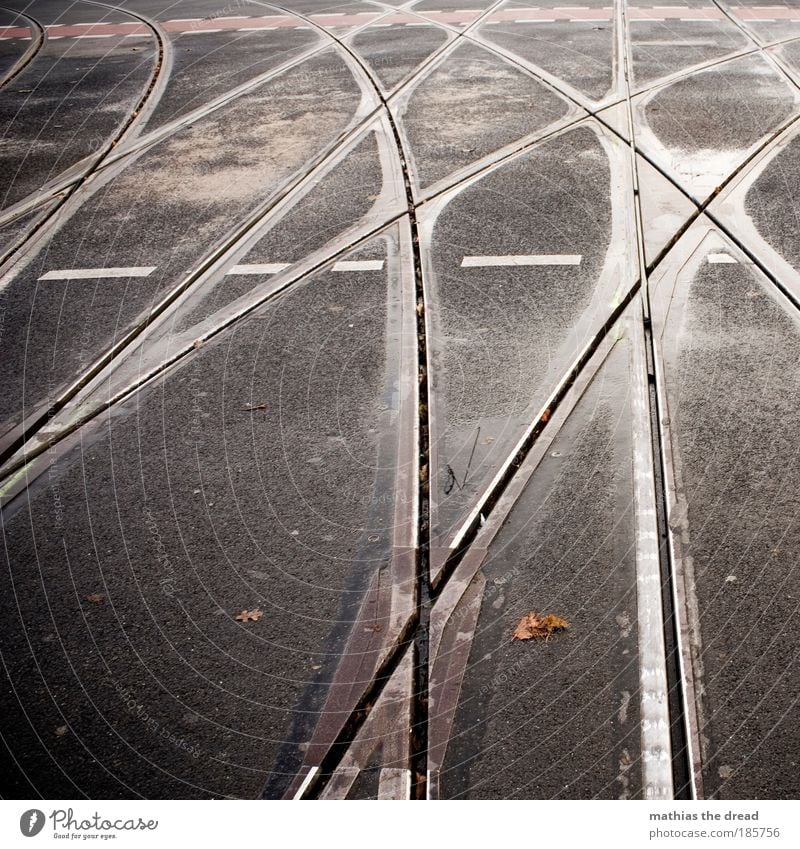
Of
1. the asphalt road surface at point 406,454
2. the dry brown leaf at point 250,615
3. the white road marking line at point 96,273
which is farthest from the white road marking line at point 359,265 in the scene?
the dry brown leaf at point 250,615

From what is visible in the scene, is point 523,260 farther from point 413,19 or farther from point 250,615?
point 413,19

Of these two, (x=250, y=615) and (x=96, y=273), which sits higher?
(x=96, y=273)

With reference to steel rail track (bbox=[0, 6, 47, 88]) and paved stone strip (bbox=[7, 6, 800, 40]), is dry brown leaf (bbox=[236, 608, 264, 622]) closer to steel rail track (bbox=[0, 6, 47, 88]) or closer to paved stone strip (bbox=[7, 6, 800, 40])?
steel rail track (bbox=[0, 6, 47, 88])

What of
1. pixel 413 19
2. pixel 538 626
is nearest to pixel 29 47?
pixel 413 19

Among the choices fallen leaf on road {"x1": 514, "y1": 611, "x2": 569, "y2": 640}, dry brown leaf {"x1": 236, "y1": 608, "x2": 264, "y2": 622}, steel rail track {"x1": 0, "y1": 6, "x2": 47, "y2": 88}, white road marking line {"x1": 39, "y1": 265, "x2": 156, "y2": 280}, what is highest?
steel rail track {"x1": 0, "y1": 6, "x2": 47, "y2": 88}

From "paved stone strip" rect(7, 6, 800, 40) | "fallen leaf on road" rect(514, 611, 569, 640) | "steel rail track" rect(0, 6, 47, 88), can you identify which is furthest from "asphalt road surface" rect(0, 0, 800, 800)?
"paved stone strip" rect(7, 6, 800, 40)

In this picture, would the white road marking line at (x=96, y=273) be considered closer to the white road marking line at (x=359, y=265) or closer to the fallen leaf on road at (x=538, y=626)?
the white road marking line at (x=359, y=265)
